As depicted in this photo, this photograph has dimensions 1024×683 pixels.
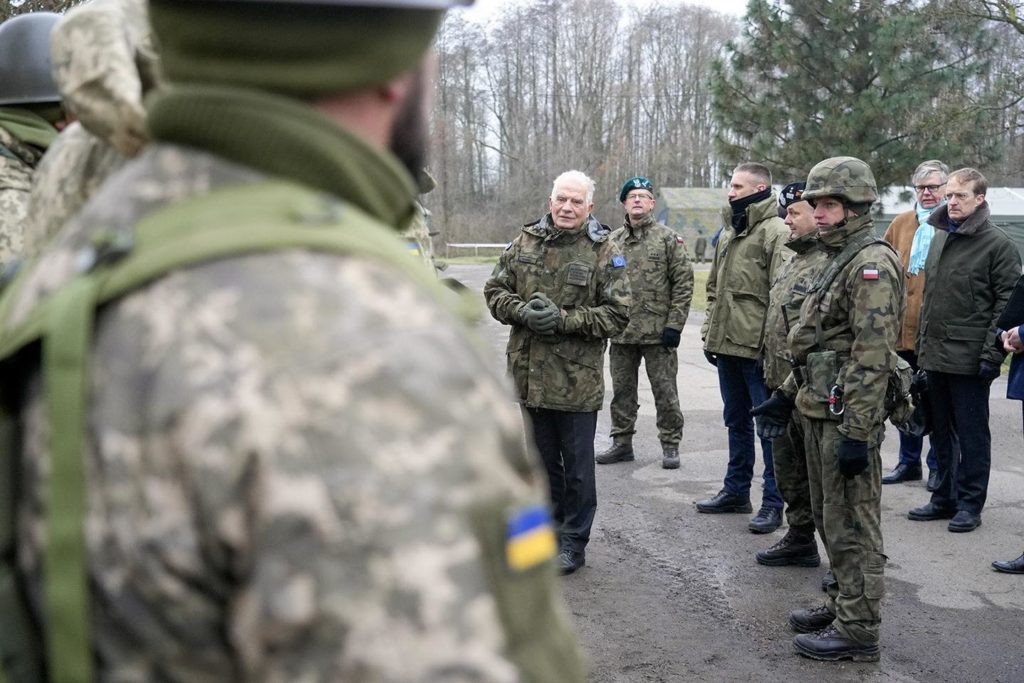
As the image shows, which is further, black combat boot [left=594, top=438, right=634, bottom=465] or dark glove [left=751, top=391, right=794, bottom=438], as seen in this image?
black combat boot [left=594, top=438, right=634, bottom=465]

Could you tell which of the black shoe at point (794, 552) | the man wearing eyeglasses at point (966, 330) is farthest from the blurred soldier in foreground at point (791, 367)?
the man wearing eyeglasses at point (966, 330)

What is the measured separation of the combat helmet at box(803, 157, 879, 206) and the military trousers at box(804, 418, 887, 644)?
100 cm

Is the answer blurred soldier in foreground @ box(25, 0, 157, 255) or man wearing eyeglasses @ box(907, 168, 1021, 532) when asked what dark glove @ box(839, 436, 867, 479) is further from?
blurred soldier in foreground @ box(25, 0, 157, 255)

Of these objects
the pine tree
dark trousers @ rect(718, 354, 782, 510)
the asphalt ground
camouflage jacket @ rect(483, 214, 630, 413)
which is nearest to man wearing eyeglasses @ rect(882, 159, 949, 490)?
the asphalt ground

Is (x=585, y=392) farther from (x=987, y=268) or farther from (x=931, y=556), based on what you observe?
(x=987, y=268)

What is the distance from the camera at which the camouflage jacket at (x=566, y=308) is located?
18.8ft

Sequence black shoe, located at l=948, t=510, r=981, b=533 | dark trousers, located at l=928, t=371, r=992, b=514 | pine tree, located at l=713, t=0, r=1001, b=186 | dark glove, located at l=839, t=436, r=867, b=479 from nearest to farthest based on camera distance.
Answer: dark glove, located at l=839, t=436, r=867, b=479
black shoe, located at l=948, t=510, r=981, b=533
dark trousers, located at l=928, t=371, r=992, b=514
pine tree, located at l=713, t=0, r=1001, b=186

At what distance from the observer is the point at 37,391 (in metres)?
1.10

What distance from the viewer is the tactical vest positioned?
3.35 feet

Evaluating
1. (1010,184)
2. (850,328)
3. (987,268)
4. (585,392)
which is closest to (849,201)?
(850,328)

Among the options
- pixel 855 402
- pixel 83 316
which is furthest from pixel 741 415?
pixel 83 316

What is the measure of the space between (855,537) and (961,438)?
229 cm

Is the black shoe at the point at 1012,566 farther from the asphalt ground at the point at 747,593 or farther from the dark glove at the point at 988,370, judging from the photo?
the dark glove at the point at 988,370

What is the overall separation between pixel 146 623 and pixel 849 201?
4.24 m
